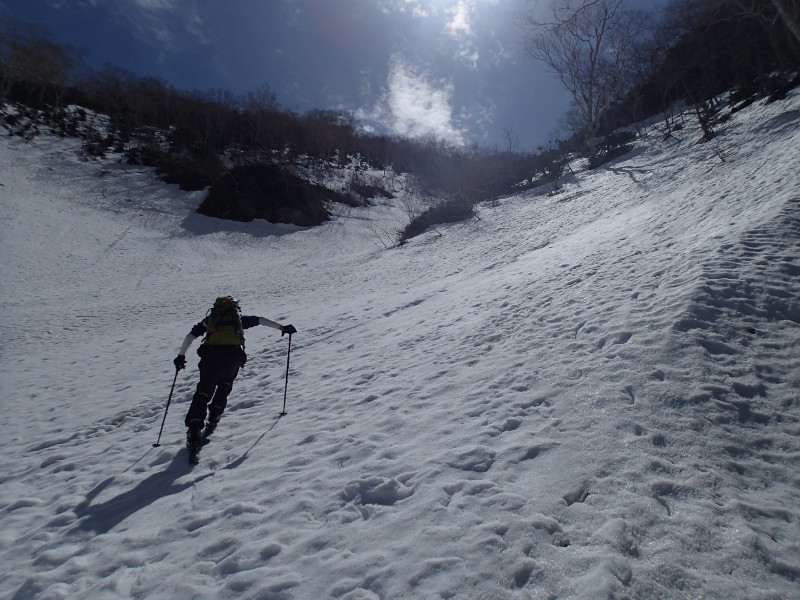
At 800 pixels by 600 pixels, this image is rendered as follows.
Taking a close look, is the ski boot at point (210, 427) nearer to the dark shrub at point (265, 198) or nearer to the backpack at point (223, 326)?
the backpack at point (223, 326)

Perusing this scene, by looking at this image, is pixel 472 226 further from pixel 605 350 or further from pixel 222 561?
pixel 222 561

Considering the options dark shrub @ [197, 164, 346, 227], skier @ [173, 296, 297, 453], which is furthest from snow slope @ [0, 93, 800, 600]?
dark shrub @ [197, 164, 346, 227]

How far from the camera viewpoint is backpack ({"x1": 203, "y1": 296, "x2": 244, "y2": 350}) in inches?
213

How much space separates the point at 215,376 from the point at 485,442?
366cm

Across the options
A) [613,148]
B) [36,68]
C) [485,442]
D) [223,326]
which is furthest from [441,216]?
[36,68]

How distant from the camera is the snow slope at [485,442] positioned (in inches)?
101

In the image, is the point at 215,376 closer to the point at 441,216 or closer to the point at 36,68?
the point at 441,216

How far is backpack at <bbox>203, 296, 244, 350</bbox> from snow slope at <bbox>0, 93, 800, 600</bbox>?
4.46 ft

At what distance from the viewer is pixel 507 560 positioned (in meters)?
2.54

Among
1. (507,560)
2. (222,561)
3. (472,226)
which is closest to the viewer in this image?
(507,560)

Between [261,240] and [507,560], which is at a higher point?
[261,240]

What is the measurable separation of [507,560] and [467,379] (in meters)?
3.03

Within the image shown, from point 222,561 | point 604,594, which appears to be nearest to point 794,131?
point 604,594

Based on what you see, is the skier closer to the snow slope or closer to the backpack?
the backpack
